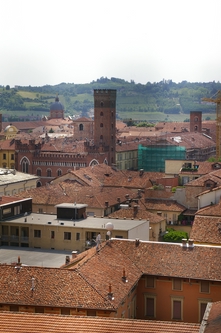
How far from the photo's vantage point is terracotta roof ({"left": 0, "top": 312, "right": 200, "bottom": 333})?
16531 mm

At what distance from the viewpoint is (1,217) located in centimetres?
3231

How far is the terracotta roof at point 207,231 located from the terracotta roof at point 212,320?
1014 centimetres

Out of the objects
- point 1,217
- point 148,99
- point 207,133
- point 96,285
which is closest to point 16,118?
point 148,99

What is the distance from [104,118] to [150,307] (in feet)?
166

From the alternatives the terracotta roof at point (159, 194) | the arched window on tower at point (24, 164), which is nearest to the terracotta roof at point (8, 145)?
the arched window on tower at point (24, 164)

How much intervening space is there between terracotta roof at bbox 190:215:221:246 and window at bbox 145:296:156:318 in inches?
204

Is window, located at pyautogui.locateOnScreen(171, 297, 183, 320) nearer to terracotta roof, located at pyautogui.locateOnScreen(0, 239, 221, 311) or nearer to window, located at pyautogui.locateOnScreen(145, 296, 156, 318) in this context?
window, located at pyautogui.locateOnScreen(145, 296, 156, 318)

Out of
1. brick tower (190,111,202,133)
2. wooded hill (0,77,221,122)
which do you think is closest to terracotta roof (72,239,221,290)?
brick tower (190,111,202,133)

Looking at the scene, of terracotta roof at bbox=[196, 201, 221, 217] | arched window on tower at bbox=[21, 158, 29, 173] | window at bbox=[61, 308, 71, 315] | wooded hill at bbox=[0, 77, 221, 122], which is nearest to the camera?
window at bbox=[61, 308, 71, 315]

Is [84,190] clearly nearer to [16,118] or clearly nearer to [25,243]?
[25,243]

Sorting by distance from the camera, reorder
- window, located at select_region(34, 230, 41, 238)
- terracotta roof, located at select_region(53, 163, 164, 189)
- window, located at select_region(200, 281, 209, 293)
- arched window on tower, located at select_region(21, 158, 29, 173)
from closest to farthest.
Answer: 1. window, located at select_region(200, 281, 209, 293)
2. window, located at select_region(34, 230, 41, 238)
3. terracotta roof, located at select_region(53, 163, 164, 189)
4. arched window on tower, located at select_region(21, 158, 29, 173)

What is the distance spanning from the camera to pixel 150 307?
78.2ft

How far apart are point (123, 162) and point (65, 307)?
53889 mm

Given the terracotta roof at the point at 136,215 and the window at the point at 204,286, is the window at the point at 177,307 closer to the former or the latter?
the window at the point at 204,286
